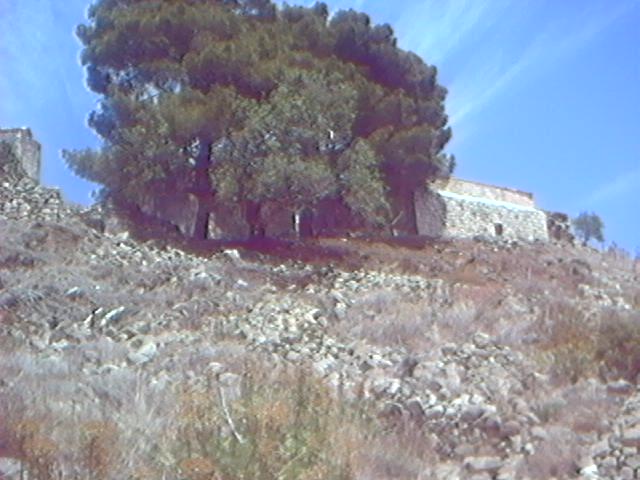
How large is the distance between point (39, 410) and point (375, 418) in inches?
112

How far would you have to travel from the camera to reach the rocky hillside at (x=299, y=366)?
289 inches

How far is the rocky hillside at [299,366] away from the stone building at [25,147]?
620 centimetres

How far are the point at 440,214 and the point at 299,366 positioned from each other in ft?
67.8

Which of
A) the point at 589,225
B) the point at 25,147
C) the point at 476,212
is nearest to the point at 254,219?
the point at 25,147

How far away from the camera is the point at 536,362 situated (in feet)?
40.3

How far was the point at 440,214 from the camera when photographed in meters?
31.0

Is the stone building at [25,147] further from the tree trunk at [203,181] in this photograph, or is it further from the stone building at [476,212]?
the stone building at [476,212]

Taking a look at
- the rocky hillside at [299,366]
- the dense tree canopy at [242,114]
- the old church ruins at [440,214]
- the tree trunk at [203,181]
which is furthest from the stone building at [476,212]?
the rocky hillside at [299,366]

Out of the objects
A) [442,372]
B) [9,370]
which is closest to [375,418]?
[442,372]

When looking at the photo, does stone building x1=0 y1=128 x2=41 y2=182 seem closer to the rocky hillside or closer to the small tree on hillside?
the rocky hillside

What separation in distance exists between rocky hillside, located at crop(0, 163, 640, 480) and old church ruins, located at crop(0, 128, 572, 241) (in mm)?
3648

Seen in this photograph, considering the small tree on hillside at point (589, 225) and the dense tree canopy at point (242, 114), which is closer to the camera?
the dense tree canopy at point (242, 114)

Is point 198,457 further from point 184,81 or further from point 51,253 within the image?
point 184,81

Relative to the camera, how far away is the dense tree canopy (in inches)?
896
